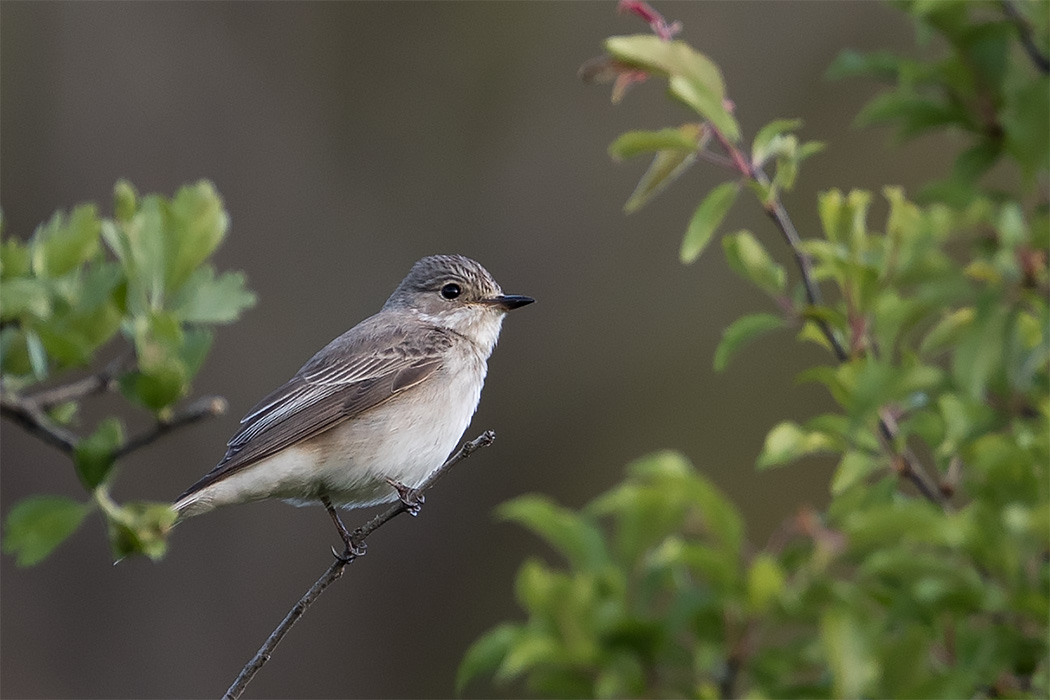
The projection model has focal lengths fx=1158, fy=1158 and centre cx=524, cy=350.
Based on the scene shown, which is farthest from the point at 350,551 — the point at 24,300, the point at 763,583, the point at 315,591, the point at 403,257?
the point at 403,257

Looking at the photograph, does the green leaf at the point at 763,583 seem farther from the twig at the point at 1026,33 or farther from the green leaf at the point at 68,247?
the twig at the point at 1026,33

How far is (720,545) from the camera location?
254 centimetres

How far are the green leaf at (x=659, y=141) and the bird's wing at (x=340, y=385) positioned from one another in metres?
2.34

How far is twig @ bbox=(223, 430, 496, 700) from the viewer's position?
3.14 meters

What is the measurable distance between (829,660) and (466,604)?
8.54 meters

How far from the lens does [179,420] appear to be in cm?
222

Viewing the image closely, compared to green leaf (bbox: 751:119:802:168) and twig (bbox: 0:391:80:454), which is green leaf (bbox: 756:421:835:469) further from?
twig (bbox: 0:391:80:454)

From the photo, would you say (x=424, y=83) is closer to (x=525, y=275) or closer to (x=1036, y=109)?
(x=525, y=275)

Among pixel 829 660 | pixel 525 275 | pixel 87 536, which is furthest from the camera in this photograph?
pixel 525 275

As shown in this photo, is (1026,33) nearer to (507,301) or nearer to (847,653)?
(847,653)

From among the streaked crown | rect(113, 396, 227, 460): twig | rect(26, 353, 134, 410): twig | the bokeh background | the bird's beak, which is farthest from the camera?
the bokeh background

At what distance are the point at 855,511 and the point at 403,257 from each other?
355 inches

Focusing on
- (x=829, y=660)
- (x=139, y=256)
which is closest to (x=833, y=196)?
(x=829, y=660)

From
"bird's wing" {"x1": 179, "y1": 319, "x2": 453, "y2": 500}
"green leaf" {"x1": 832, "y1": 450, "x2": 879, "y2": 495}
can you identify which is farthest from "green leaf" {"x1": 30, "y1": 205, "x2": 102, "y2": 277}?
"bird's wing" {"x1": 179, "y1": 319, "x2": 453, "y2": 500}
